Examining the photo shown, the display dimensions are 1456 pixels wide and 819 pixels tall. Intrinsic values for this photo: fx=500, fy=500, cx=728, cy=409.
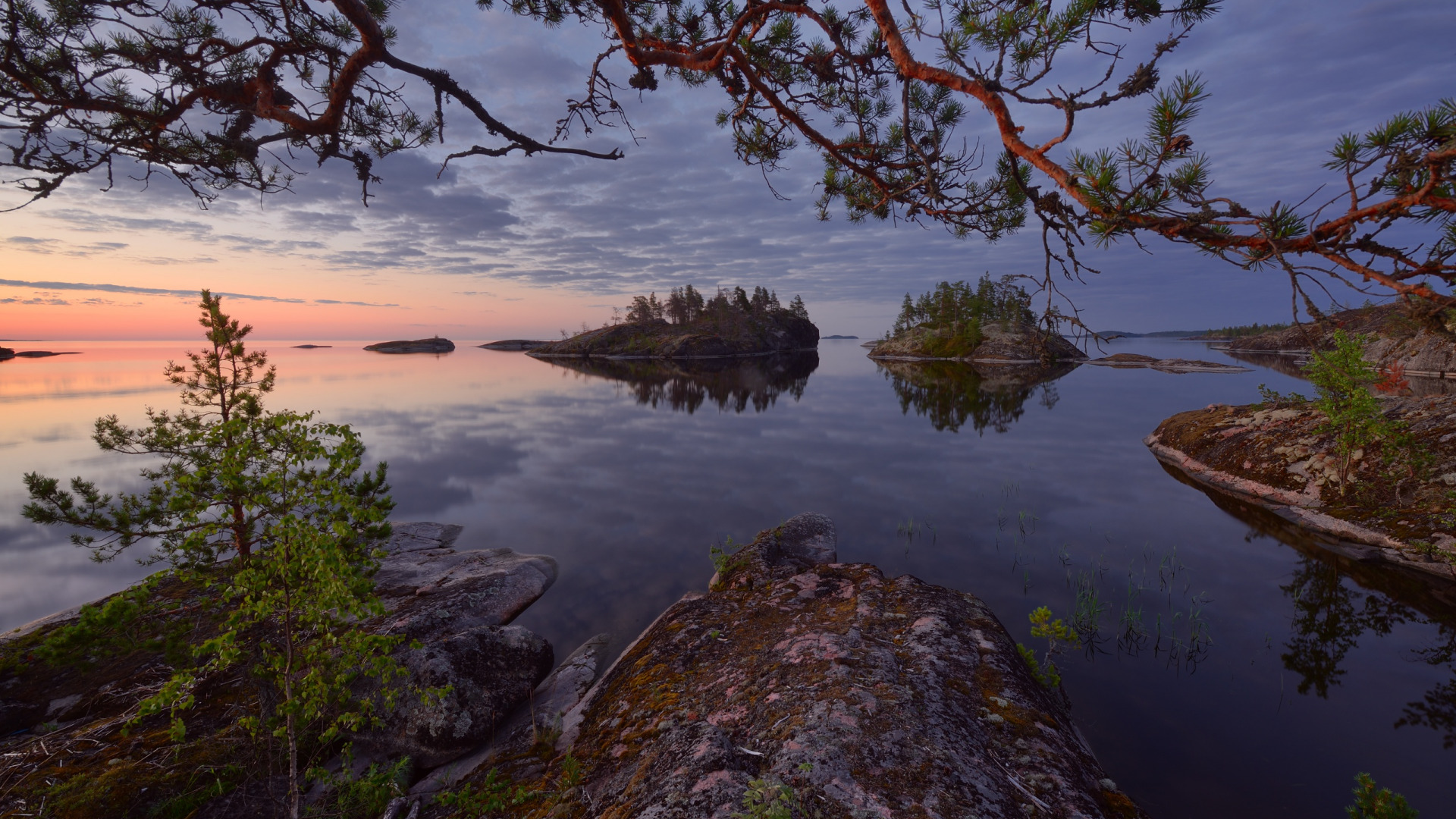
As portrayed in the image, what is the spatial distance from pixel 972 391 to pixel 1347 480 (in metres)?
Answer: 33.7

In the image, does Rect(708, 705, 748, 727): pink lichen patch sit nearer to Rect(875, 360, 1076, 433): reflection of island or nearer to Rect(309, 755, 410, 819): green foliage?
Rect(309, 755, 410, 819): green foliage

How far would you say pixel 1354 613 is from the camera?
32.2ft

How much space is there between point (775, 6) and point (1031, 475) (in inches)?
821

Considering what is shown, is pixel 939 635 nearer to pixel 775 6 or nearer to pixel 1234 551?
pixel 775 6

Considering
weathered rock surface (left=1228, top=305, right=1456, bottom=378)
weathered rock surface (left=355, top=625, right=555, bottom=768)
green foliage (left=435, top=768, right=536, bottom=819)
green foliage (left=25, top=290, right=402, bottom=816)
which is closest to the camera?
weathered rock surface (left=1228, top=305, right=1456, bottom=378)

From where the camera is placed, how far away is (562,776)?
5.09 m

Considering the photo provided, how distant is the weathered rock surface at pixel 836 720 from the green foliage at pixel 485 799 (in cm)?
29

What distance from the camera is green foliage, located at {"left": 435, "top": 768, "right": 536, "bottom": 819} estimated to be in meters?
4.81

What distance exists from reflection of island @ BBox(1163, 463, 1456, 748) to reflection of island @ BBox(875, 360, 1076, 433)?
43.2 ft

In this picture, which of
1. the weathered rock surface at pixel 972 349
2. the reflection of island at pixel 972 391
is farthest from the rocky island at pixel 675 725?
the weathered rock surface at pixel 972 349

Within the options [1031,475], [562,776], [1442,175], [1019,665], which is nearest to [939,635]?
[1019,665]

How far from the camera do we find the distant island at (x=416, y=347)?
16448 centimetres

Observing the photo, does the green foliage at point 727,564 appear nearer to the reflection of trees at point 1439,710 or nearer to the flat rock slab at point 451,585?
the flat rock slab at point 451,585

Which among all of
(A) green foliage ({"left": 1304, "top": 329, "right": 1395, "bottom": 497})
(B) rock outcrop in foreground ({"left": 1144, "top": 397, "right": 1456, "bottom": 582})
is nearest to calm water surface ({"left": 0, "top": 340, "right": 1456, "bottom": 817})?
(B) rock outcrop in foreground ({"left": 1144, "top": 397, "right": 1456, "bottom": 582})
